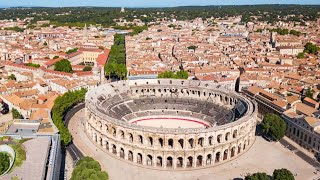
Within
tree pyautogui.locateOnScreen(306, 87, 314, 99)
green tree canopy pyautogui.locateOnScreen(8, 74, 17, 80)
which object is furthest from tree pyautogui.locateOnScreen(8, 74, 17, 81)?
tree pyautogui.locateOnScreen(306, 87, 314, 99)

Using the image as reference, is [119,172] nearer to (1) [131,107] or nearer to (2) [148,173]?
(2) [148,173]

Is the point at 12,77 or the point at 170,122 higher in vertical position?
the point at 12,77

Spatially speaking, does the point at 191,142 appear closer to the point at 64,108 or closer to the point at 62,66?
the point at 64,108

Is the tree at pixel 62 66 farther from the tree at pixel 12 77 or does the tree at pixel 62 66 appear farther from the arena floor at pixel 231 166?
the arena floor at pixel 231 166

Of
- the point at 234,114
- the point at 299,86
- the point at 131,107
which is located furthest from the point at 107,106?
the point at 299,86

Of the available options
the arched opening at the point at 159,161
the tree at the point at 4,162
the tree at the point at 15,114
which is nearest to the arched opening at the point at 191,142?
the arched opening at the point at 159,161

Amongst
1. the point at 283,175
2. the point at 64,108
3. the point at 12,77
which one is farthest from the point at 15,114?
the point at 283,175
